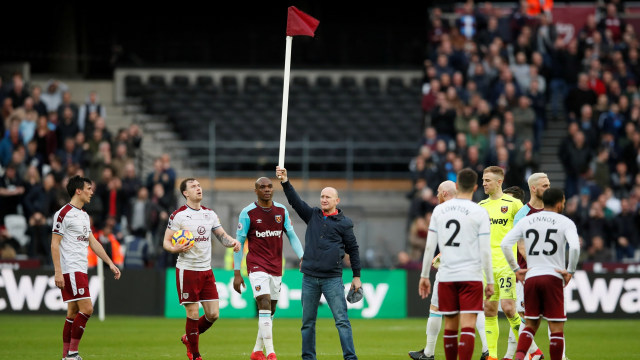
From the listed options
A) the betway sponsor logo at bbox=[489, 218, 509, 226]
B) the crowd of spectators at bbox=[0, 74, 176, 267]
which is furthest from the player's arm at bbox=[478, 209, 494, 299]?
the crowd of spectators at bbox=[0, 74, 176, 267]

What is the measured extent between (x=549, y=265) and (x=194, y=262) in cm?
456

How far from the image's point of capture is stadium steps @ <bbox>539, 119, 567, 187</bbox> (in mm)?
29594

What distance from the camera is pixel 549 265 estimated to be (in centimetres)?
1182

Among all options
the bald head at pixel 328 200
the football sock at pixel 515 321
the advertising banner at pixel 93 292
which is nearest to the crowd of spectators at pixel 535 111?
the advertising banner at pixel 93 292

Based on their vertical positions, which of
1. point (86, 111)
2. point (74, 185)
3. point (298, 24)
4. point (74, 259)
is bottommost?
point (74, 259)

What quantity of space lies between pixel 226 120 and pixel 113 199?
251 inches

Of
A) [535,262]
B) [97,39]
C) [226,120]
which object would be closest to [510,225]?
[535,262]

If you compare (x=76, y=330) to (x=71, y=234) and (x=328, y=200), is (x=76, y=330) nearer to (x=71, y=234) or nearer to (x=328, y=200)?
(x=71, y=234)

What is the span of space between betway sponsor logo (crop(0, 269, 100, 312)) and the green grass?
0.29 m

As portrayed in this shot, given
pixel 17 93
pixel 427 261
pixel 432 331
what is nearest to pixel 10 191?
pixel 17 93

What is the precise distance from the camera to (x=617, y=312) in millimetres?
22734

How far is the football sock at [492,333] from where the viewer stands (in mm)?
13516

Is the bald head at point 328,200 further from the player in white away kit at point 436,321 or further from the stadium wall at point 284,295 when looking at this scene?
the stadium wall at point 284,295

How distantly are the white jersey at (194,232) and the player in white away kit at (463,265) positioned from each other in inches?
133
